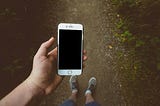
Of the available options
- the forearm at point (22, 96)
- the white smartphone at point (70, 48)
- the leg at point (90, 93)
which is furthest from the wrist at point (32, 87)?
the leg at point (90, 93)

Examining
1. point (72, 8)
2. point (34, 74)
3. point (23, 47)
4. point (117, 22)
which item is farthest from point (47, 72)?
point (117, 22)

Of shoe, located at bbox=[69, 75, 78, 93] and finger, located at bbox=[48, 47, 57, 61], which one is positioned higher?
finger, located at bbox=[48, 47, 57, 61]

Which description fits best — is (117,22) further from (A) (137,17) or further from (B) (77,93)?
(B) (77,93)

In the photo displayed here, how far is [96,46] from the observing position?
4.84ft

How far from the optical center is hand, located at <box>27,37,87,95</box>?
1.36 meters

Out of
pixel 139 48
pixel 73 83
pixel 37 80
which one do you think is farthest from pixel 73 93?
pixel 139 48

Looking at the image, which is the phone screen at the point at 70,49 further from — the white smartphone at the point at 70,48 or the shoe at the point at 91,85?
the shoe at the point at 91,85

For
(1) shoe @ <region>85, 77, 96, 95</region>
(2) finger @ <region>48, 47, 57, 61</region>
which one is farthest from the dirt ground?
(2) finger @ <region>48, 47, 57, 61</region>

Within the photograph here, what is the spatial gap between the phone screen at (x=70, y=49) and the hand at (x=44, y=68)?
37 mm

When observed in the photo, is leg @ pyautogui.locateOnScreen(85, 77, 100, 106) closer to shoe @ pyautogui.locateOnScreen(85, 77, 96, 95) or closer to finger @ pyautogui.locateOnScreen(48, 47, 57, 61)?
shoe @ pyautogui.locateOnScreen(85, 77, 96, 95)

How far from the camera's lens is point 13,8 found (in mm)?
1384

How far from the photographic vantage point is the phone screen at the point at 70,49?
1369 millimetres

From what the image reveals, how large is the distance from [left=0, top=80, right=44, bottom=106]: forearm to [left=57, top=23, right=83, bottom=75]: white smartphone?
15 centimetres

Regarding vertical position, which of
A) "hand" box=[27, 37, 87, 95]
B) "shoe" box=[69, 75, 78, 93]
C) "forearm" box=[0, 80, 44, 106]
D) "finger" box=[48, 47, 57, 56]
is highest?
"finger" box=[48, 47, 57, 56]
